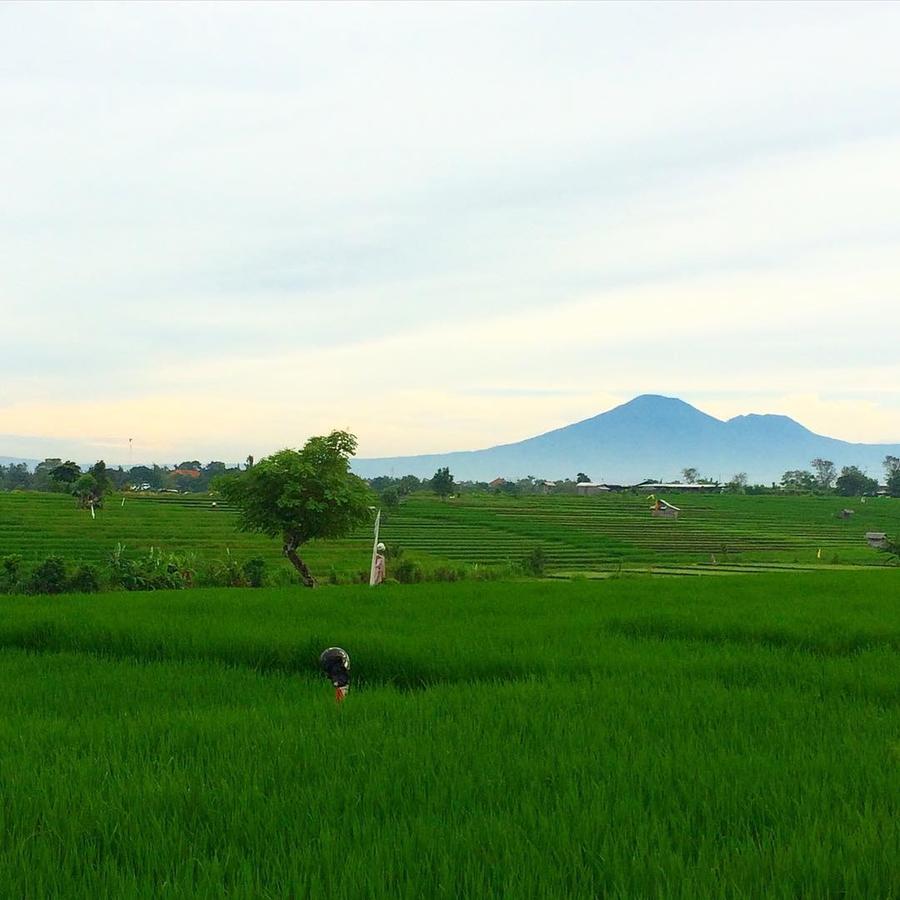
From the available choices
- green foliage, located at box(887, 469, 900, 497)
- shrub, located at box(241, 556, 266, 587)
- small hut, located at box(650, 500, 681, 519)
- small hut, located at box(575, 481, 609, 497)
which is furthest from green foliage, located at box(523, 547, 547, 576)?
green foliage, located at box(887, 469, 900, 497)

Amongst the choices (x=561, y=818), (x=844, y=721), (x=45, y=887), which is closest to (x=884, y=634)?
(x=844, y=721)

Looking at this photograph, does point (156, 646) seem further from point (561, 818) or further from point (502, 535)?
point (502, 535)

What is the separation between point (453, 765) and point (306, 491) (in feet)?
62.7

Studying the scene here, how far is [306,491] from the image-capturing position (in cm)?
2345

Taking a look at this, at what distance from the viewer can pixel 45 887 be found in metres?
3.23

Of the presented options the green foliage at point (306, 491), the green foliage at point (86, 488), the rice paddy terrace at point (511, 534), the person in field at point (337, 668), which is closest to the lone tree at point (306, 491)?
the green foliage at point (306, 491)

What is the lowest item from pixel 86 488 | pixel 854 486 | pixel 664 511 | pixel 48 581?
pixel 48 581

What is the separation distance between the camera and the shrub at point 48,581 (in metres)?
25.4

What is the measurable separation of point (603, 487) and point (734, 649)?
134033 mm

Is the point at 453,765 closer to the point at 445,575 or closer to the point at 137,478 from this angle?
the point at 445,575

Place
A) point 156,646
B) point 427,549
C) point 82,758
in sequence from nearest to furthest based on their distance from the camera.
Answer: point 82,758, point 156,646, point 427,549

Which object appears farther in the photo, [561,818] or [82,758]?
[82,758]

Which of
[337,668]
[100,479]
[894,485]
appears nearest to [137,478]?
[100,479]

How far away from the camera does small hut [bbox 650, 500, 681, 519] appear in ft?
281
